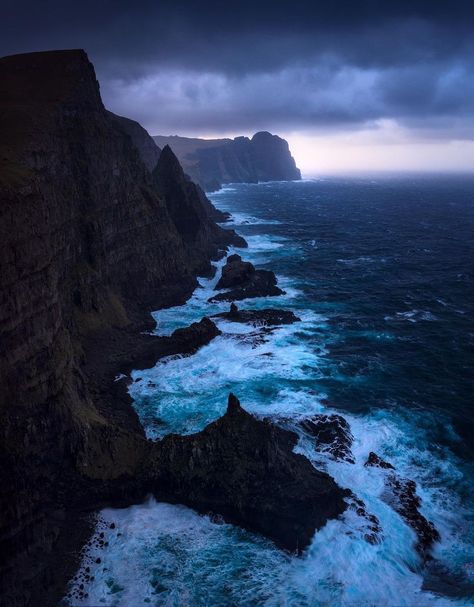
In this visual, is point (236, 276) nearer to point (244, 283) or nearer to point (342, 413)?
point (244, 283)

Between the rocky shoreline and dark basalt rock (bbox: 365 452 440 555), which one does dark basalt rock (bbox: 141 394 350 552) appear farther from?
dark basalt rock (bbox: 365 452 440 555)

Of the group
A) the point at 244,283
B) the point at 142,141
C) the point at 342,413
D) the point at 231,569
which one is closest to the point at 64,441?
the point at 231,569

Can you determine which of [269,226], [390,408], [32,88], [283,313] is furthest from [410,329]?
[269,226]

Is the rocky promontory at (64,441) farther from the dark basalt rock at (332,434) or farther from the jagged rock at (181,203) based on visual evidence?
the jagged rock at (181,203)

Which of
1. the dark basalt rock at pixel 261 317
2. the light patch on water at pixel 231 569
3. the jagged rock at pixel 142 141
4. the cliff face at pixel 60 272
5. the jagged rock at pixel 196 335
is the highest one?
the jagged rock at pixel 142 141

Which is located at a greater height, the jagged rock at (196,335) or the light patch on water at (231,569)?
the jagged rock at (196,335)

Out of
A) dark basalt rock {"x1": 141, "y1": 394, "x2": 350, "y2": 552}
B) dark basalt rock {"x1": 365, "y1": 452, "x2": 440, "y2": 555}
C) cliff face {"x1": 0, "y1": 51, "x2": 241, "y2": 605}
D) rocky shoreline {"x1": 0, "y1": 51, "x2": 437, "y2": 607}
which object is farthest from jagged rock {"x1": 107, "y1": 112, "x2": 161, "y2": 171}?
dark basalt rock {"x1": 365, "y1": 452, "x2": 440, "y2": 555}

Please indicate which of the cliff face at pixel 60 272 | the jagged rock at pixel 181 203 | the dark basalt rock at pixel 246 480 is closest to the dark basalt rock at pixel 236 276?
the cliff face at pixel 60 272
